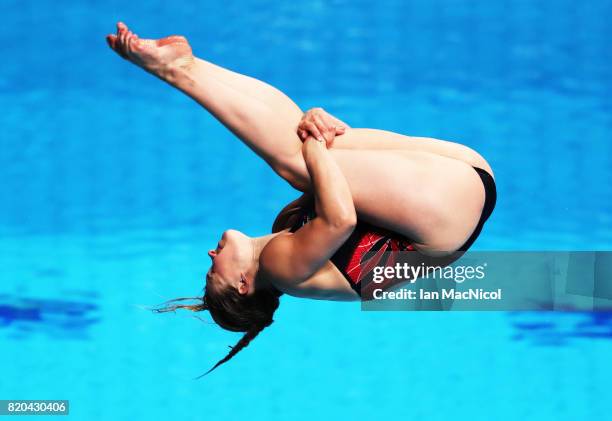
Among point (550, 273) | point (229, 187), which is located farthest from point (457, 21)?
point (550, 273)

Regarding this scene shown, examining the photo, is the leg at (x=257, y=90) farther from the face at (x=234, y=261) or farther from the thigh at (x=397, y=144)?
the face at (x=234, y=261)

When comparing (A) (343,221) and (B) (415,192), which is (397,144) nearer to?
(B) (415,192)

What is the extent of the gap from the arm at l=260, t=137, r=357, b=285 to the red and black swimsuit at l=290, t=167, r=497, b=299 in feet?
0.48

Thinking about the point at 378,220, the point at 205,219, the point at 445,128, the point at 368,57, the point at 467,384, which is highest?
the point at 368,57

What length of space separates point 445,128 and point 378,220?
15.3 ft

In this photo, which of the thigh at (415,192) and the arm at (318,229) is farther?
the thigh at (415,192)

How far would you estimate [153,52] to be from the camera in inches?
88.0

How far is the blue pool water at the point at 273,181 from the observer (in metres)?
5.19

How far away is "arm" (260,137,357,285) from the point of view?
213cm

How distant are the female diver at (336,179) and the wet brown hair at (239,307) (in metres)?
0.19

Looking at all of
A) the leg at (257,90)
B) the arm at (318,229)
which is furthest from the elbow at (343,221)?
the leg at (257,90)

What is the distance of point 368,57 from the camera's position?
739 cm

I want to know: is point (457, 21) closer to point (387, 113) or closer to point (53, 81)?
point (387, 113)

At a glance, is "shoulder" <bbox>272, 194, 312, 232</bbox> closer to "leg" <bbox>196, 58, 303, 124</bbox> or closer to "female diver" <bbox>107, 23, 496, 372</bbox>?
"female diver" <bbox>107, 23, 496, 372</bbox>
